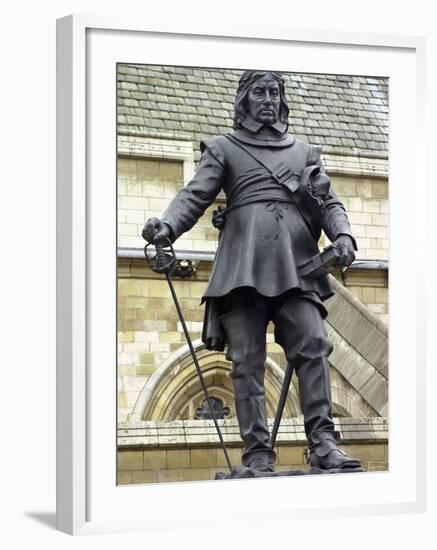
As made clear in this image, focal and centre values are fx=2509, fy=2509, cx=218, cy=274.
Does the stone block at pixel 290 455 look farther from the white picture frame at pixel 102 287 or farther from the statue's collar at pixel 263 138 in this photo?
the statue's collar at pixel 263 138

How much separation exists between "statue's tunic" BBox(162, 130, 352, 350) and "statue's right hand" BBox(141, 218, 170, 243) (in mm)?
68

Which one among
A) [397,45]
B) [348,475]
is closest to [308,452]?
[348,475]

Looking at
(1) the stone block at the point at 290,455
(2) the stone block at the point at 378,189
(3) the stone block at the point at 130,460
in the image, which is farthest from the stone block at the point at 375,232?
(3) the stone block at the point at 130,460

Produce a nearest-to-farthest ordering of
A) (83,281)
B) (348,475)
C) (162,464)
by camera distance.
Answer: (83,281) < (348,475) < (162,464)

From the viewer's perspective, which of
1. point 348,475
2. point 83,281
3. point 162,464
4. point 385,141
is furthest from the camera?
point 162,464

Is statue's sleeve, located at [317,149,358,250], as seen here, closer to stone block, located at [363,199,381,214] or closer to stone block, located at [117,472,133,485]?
stone block, located at [117,472,133,485]

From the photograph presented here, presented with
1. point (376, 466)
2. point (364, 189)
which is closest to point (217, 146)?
point (376, 466)

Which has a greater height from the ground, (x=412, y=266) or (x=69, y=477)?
(x=412, y=266)

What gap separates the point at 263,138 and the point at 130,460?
2.20 m

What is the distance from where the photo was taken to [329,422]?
41.9 ft

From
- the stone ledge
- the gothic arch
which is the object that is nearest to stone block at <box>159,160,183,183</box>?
the gothic arch

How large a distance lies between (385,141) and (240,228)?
1.33 m

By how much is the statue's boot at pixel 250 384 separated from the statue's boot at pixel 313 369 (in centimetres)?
16

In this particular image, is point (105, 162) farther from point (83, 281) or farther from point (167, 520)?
point (167, 520)
